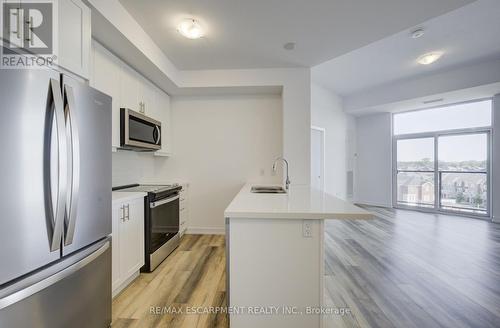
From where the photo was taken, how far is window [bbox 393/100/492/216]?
4754mm

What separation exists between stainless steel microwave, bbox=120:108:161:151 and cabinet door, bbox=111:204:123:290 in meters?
0.84

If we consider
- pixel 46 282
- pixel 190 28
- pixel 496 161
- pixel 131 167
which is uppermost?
pixel 190 28

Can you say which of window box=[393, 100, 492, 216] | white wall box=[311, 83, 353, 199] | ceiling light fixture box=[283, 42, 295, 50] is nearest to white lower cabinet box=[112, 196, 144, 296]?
ceiling light fixture box=[283, 42, 295, 50]

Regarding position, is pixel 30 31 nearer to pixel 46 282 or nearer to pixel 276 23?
pixel 46 282

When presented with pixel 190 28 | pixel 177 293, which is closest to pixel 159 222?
pixel 177 293

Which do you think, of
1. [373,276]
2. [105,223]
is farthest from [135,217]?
[373,276]

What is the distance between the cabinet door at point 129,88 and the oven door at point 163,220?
1250mm

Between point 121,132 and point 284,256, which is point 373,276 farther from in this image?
point 121,132

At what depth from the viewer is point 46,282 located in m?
1.02

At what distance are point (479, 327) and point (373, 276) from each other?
2.67 feet

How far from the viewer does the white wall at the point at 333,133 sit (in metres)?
5.45

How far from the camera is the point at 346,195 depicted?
20.4 feet

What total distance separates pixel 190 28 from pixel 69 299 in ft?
8.07

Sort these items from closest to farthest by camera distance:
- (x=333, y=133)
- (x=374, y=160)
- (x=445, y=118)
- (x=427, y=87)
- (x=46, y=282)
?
1. (x=46, y=282)
2. (x=427, y=87)
3. (x=445, y=118)
4. (x=333, y=133)
5. (x=374, y=160)
